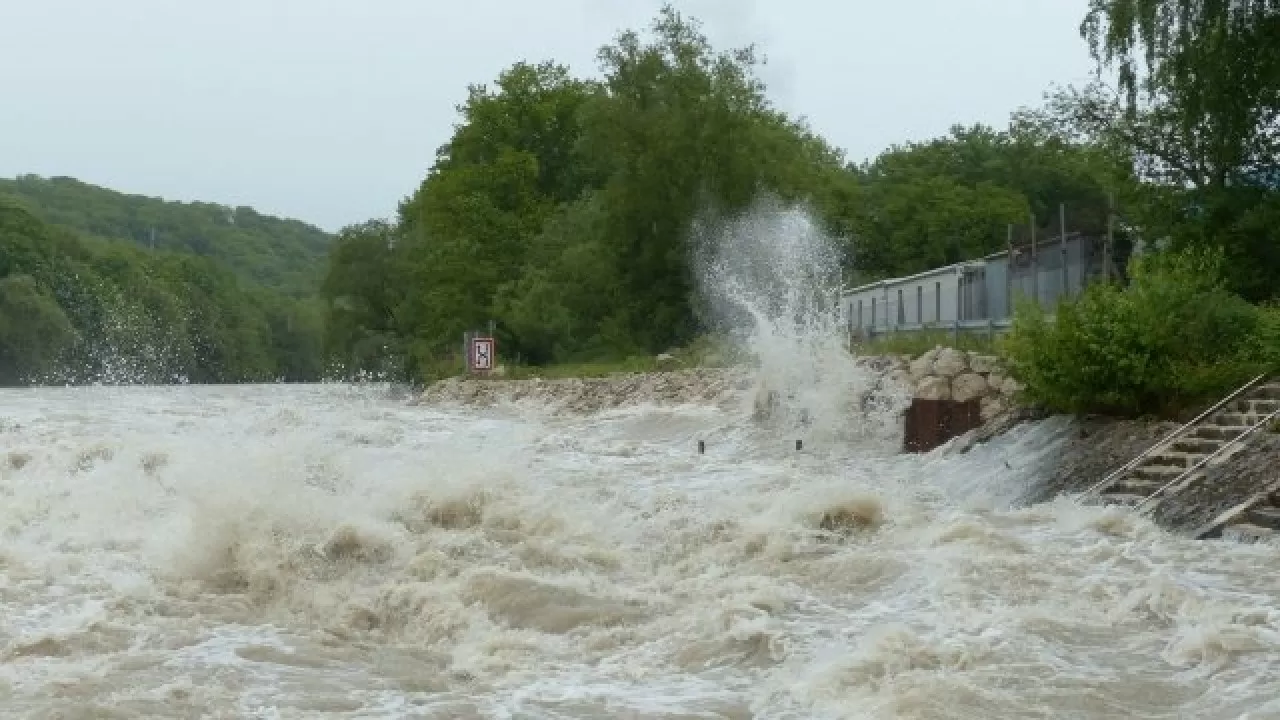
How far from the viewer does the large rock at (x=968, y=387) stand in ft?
71.4

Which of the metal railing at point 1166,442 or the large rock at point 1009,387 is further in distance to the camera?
the large rock at point 1009,387

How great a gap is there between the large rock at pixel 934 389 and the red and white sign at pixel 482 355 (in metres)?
30.6

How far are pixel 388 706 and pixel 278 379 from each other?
112667mm

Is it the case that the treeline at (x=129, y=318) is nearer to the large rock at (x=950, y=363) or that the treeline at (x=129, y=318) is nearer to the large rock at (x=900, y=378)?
the large rock at (x=900, y=378)

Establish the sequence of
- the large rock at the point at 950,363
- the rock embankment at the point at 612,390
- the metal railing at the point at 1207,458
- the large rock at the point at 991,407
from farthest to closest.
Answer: the rock embankment at the point at 612,390 → the large rock at the point at 950,363 → the large rock at the point at 991,407 → the metal railing at the point at 1207,458

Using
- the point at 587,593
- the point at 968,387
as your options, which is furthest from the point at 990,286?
the point at 587,593

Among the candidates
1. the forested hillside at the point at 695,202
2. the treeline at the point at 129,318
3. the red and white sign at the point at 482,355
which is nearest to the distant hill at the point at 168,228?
the treeline at the point at 129,318

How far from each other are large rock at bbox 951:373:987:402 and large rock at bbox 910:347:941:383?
0.90 m

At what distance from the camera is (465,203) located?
63.1 m

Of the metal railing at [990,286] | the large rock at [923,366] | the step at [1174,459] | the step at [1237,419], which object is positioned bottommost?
the step at [1174,459]

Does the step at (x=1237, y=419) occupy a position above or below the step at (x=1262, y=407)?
below

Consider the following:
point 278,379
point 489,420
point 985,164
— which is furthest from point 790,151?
point 278,379

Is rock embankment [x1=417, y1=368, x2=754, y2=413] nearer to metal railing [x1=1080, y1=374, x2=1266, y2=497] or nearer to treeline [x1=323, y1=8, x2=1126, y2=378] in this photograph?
treeline [x1=323, y1=8, x2=1126, y2=378]

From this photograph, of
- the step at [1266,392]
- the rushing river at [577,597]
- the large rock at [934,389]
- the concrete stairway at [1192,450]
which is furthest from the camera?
the large rock at [934,389]
